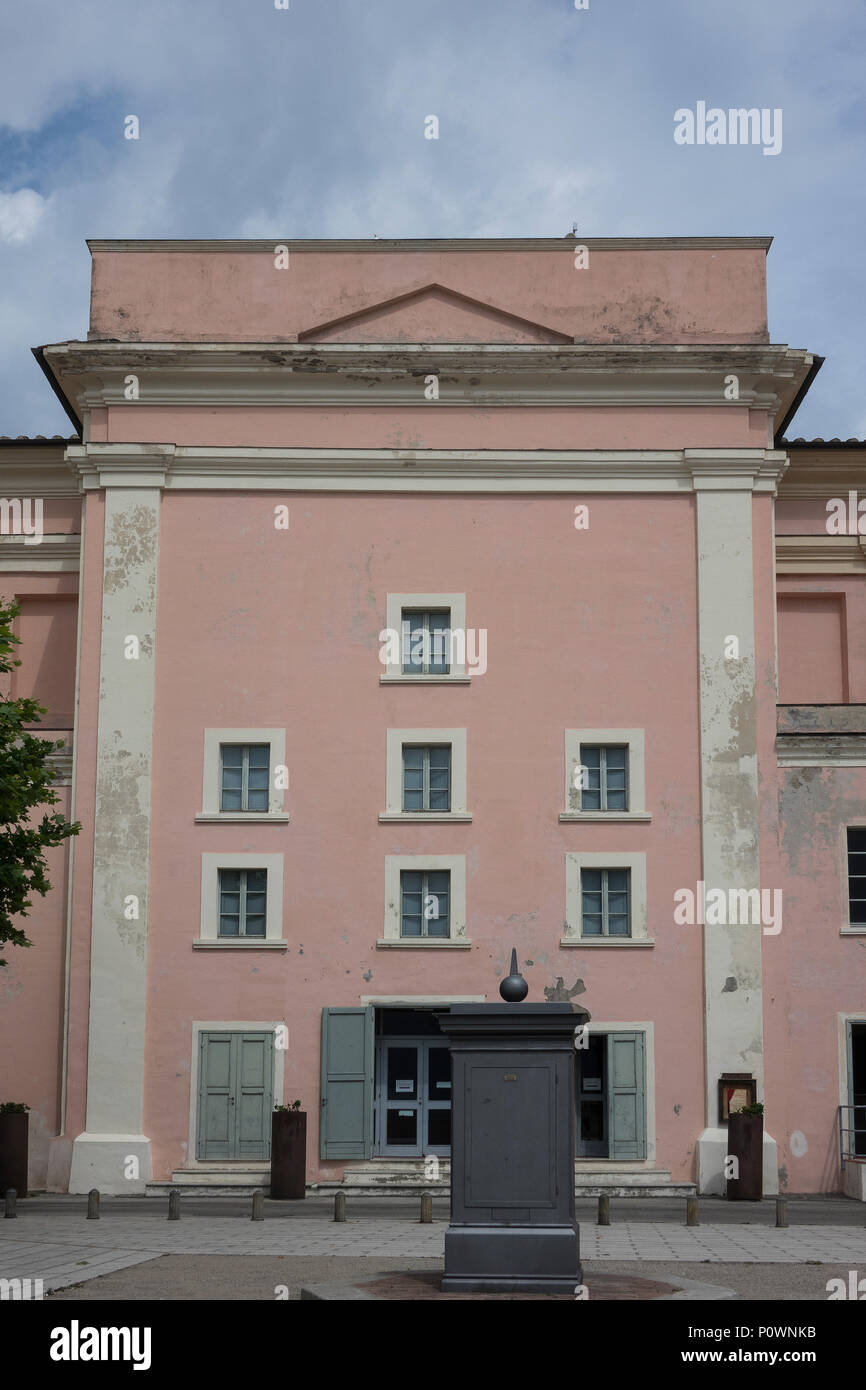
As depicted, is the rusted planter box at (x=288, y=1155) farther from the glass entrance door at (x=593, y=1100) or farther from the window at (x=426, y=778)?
the window at (x=426, y=778)

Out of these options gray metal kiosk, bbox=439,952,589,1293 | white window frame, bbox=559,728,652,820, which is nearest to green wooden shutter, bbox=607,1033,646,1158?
white window frame, bbox=559,728,652,820

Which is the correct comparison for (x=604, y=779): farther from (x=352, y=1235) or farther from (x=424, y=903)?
(x=352, y=1235)

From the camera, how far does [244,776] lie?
29.1 metres

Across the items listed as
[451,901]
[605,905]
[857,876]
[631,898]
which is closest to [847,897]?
[857,876]

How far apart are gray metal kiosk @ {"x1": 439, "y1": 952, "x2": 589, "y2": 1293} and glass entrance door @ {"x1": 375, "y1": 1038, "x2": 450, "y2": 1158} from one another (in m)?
13.3

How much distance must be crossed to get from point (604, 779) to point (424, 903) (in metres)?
3.84

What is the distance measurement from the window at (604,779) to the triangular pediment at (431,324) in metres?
7.64

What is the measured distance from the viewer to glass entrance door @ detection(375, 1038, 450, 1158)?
28203 mm

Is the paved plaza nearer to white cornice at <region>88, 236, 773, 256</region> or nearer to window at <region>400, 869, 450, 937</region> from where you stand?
window at <region>400, 869, 450, 937</region>

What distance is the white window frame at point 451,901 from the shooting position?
28.3 meters
